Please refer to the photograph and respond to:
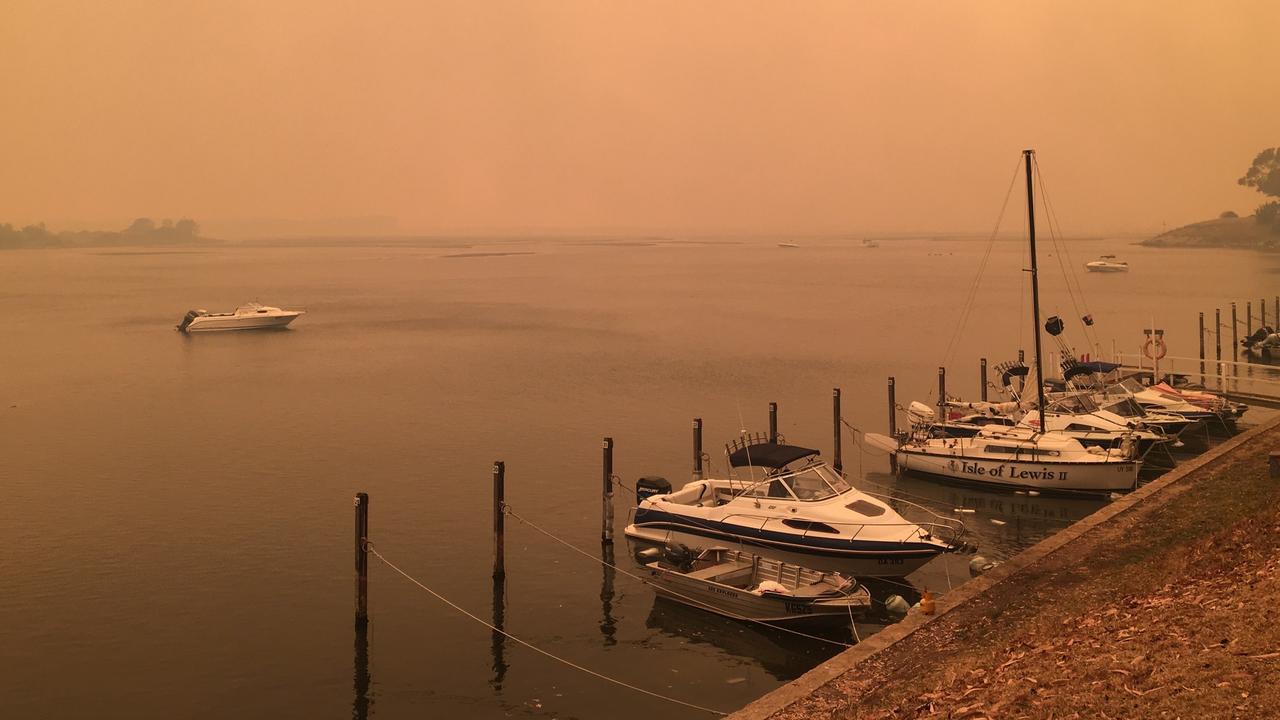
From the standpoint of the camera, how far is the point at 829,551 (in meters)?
26.8

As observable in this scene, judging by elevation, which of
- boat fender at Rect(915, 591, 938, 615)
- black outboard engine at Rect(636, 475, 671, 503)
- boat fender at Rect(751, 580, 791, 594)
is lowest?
boat fender at Rect(751, 580, 791, 594)

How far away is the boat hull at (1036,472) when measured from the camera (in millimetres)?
34656

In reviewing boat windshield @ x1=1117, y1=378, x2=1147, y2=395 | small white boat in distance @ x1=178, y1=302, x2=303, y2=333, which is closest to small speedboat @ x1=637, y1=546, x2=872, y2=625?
boat windshield @ x1=1117, y1=378, x2=1147, y2=395

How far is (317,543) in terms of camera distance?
31.8 meters

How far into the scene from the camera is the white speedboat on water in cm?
2652

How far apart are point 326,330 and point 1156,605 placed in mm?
91465

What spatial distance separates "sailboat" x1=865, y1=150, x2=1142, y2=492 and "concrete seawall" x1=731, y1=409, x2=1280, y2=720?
20.1 feet

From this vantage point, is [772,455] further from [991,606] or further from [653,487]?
[991,606]

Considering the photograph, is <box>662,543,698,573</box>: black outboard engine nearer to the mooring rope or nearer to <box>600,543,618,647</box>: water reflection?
the mooring rope

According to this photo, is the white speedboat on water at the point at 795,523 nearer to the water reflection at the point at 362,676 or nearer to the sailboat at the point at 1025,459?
the sailboat at the point at 1025,459

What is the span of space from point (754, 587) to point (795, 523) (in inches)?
87.3

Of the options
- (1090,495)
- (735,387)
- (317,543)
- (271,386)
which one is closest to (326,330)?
(271,386)

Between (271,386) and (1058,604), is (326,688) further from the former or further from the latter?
(271,386)

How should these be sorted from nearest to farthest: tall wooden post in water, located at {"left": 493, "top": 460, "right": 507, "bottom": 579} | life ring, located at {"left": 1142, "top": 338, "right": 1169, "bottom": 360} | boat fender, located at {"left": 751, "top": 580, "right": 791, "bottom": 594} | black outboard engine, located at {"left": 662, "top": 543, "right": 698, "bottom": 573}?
boat fender, located at {"left": 751, "top": 580, "right": 791, "bottom": 594}
black outboard engine, located at {"left": 662, "top": 543, "right": 698, "bottom": 573}
tall wooden post in water, located at {"left": 493, "top": 460, "right": 507, "bottom": 579}
life ring, located at {"left": 1142, "top": 338, "right": 1169, "bottom": 360}
